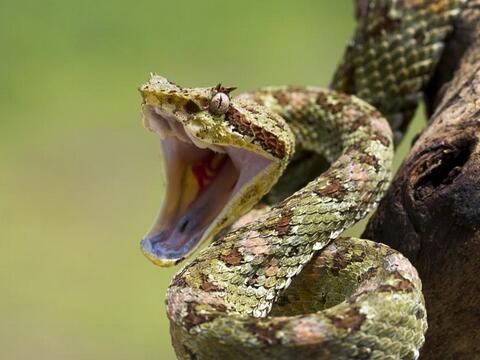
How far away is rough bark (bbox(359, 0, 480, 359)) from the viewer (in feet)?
11.2

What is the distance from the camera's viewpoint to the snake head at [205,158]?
3596 mm

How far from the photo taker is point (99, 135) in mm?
11484

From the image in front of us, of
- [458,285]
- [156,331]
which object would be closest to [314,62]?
[156,331]

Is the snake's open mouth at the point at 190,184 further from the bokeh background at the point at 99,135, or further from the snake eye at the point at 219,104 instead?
the bokeh background at the point at 99,135

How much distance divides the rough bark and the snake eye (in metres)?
0.82

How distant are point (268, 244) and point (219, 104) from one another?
1.99 feet

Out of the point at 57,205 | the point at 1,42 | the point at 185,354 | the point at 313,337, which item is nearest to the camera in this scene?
the point at 313,337

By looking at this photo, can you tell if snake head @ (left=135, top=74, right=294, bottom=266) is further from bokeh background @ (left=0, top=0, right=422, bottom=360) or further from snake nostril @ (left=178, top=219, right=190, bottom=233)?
bokeh background @ (left=0, top=0, right=422, bottom=360)

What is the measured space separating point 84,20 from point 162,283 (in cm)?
500

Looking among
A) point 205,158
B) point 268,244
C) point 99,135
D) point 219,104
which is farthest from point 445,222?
point 99,135

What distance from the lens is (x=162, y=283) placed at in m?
9.30

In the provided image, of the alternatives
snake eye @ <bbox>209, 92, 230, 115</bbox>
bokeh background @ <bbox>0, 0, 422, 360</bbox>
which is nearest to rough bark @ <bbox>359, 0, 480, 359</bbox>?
snake eye @ <bbox>209, 92, 230, 115</bbox>

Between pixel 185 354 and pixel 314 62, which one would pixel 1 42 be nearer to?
pixel 314 62

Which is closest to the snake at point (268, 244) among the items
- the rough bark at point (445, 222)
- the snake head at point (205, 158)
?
the snake head at point (205, 158)
